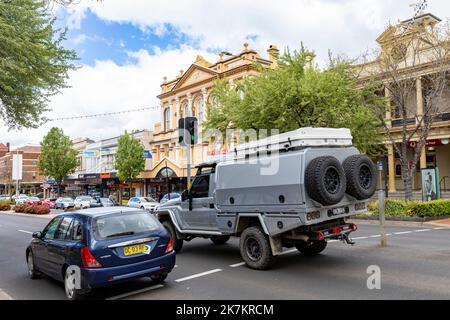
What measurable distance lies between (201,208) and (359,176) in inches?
151

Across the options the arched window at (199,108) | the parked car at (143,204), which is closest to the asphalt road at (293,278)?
the parked car at (143,204)

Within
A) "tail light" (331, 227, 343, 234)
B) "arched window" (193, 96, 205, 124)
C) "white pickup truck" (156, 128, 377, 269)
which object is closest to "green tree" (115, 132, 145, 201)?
"arched window" (193, 96, 205, 124)

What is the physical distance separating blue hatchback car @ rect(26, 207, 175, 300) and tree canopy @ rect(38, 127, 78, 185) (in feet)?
181

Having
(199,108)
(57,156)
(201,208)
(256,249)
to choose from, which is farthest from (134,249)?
(57,156)

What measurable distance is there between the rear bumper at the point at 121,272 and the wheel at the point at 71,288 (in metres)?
0.28

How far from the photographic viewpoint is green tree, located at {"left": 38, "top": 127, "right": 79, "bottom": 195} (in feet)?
193

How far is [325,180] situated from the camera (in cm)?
772

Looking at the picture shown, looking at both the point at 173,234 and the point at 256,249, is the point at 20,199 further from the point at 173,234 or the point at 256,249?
the point at 256,249

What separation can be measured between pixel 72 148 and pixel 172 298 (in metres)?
60.3

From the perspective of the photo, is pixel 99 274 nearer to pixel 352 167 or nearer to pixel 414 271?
pixel 352 167

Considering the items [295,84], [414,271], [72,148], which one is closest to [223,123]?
[295,84]

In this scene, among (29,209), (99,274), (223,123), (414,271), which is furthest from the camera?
(29,209)

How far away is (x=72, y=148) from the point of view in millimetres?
62312

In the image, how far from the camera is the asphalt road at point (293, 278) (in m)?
6.58
